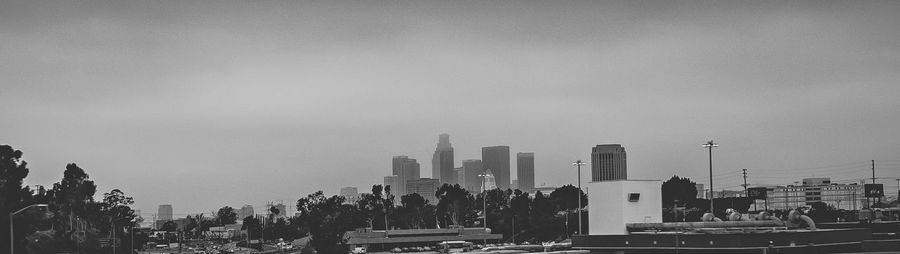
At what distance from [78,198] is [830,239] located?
153 m

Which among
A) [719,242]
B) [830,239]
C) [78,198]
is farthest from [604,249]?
[78,198]

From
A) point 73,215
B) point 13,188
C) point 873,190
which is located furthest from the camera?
point 73,215

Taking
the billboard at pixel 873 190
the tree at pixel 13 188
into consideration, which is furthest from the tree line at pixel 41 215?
the billboard at pixel 873 190

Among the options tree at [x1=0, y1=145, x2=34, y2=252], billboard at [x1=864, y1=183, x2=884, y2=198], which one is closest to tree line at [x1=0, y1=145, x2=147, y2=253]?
tree at [x1=0, y1=145, x2=34, y2=252]

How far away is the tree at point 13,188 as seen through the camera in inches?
4604

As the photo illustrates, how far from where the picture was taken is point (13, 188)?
408ft

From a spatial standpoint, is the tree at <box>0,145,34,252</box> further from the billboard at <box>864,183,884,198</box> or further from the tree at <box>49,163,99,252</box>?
the billboard at <box>864,183,884,198</box>

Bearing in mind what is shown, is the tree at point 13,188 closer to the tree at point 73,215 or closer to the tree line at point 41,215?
the tree line at point 41,215

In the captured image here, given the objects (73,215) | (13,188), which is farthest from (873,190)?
(73,215)

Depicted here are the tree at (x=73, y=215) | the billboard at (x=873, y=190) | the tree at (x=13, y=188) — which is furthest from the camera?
the tree at (x=73, y=215)

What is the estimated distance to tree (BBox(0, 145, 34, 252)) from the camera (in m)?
117

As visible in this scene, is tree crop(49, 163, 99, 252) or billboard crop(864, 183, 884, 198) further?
tree crop(49, 163, 99, 252)

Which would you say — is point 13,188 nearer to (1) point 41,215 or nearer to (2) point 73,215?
A: (1) point 41,215

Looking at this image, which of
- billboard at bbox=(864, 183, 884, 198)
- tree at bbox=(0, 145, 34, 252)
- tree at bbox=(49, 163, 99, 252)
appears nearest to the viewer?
tree at bbox=(0, 145, 34, 252)
